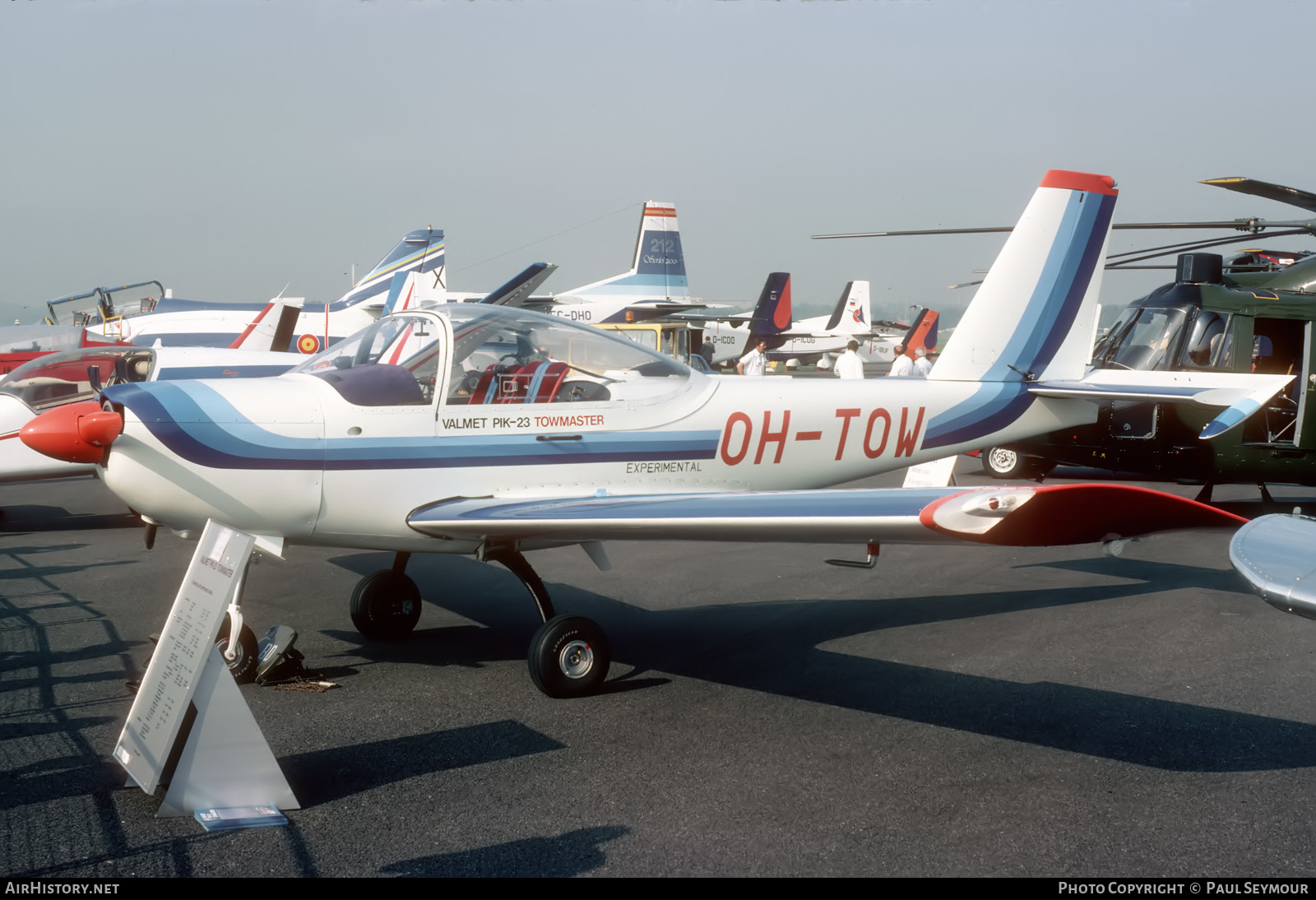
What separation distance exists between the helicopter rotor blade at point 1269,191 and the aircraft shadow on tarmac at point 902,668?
10.1 ft

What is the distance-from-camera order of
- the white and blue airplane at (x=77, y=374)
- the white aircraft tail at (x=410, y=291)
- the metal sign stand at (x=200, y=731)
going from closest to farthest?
the metal sign stand at (x=200, y=731) < the white and blue airplane at (x=77, y=374) < the white aircraft tail at (x=410, y=291)

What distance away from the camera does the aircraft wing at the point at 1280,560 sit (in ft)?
7.22

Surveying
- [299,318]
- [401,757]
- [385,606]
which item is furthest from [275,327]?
[401,757]

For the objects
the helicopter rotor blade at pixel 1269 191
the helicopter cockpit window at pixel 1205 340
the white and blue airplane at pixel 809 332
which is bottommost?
the white and blue airplane at pixel 809 332

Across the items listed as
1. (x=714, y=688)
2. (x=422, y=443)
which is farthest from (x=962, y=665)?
(x=422, y=443)

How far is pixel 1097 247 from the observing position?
6.80 metres

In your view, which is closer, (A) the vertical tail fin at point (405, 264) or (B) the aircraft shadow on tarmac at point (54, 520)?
(B) the aircraft shadow on tarmac at point (54, 520)

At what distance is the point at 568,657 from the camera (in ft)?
15.4

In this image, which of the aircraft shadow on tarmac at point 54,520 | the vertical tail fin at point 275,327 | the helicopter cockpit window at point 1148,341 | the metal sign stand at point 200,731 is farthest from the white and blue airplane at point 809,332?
the metal sign stand at point 200,731

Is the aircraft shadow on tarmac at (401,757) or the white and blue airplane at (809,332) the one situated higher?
the aircraft shadow on tarmac at (401,757)

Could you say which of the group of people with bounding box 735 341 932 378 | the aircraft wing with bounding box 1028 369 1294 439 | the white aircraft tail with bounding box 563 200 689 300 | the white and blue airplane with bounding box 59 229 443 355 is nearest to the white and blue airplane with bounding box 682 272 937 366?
the white aircraft tail with bounding box 563 200 689 300

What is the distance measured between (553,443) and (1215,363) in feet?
25.9

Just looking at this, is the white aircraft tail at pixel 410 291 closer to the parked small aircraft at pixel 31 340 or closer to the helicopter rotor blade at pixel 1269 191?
the parked small aircraft at pixel 31 340
